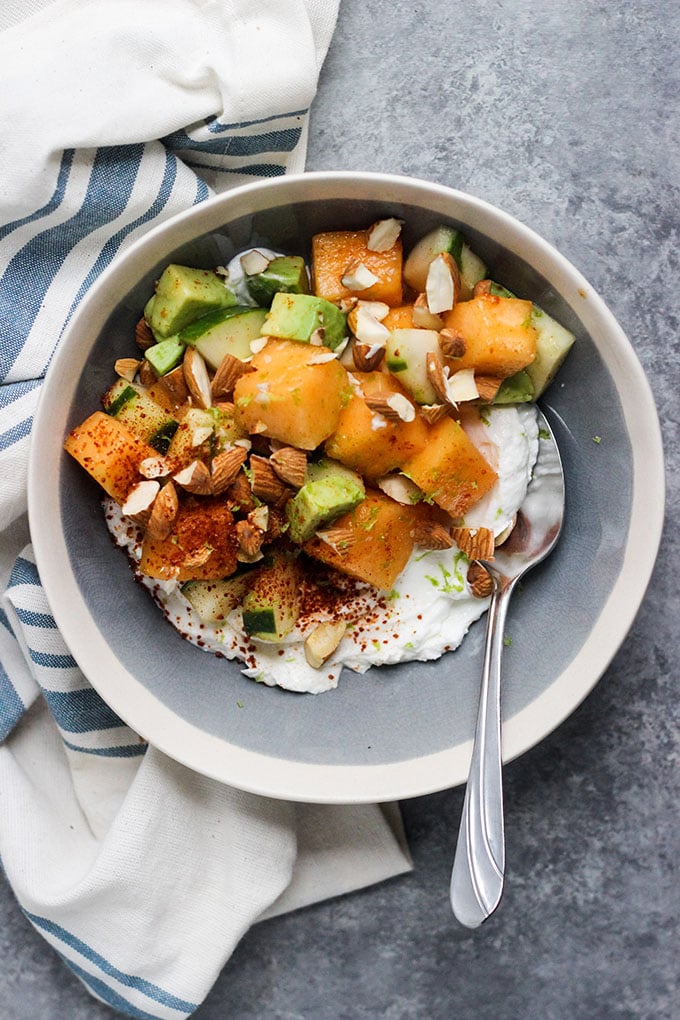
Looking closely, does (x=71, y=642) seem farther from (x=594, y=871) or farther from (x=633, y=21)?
(x=633, y=21)

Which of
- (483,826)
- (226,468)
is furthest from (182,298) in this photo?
(483,826)

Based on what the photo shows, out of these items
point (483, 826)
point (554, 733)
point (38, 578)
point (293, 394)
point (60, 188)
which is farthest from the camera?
point (554, 733)

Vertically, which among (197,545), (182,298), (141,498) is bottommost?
(197,545)

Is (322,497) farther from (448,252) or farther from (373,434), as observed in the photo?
(448,252)

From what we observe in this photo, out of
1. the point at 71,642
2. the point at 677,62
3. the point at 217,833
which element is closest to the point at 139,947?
the point at 217,833

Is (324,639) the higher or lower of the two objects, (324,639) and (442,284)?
the lower

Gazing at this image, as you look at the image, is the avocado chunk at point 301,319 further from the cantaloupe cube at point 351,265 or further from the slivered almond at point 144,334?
the slivered almond at point 144,334

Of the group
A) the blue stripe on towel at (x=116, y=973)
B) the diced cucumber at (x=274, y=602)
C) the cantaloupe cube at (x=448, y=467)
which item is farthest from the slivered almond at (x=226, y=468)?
the blue stripe on towel at (x=116, y=973)
